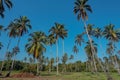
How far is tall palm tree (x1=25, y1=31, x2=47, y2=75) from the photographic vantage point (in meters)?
55.9

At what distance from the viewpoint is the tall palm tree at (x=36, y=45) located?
184 feet

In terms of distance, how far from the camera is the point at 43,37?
190 feet

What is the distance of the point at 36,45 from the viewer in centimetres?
5672

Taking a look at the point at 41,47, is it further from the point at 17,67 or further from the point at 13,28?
the point at 17,67

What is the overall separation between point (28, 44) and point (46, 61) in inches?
3217

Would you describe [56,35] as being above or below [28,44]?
above

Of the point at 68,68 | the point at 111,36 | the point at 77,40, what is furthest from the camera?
the point at 68,68

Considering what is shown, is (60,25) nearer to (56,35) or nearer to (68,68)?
(56,35)

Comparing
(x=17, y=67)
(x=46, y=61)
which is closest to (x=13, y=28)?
(x=17, y=67)

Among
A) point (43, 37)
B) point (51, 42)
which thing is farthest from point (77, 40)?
point (43, 37)

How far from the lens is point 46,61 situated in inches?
5443

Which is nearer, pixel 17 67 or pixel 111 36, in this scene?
pixel 111 36

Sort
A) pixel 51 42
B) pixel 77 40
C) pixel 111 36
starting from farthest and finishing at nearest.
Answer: pixel 77 40, pixel 51 42, pixel 111 36

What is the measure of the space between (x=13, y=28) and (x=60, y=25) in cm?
1719
